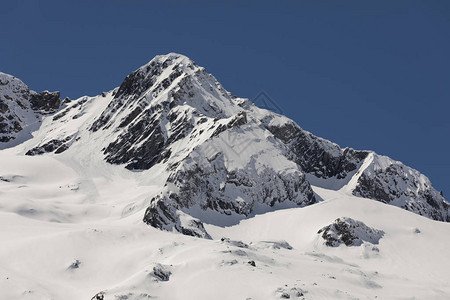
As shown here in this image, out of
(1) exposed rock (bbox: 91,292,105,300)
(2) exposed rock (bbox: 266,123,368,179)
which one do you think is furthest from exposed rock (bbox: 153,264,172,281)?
(2) exposed rock (bbox: 266,123,368,179)

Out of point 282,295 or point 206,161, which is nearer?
point 282,295

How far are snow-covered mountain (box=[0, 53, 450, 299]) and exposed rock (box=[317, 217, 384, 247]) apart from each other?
0.75 ft

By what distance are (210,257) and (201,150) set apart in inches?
2429

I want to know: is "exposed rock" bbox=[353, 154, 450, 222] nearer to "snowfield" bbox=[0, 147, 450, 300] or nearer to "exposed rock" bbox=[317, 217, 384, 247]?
"snowfield" bbox=[0, 147, 450, 300]

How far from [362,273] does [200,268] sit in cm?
1994

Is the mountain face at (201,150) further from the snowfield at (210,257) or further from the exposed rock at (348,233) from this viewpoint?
the exposed rock at (348,233)

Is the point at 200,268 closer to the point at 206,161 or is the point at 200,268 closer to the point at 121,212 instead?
the point at 121,212

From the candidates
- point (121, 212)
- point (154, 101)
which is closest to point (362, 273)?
point (121, 212)

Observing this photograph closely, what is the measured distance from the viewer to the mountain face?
111m

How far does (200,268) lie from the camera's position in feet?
186

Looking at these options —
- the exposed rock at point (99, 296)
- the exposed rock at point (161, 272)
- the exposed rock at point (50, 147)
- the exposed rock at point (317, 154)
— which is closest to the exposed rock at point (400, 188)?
the exposed rock at point (317, 154)

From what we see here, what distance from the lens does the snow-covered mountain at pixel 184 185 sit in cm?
6431

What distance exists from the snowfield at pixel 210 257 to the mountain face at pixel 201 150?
24.1 feet

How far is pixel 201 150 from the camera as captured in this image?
119250mm
